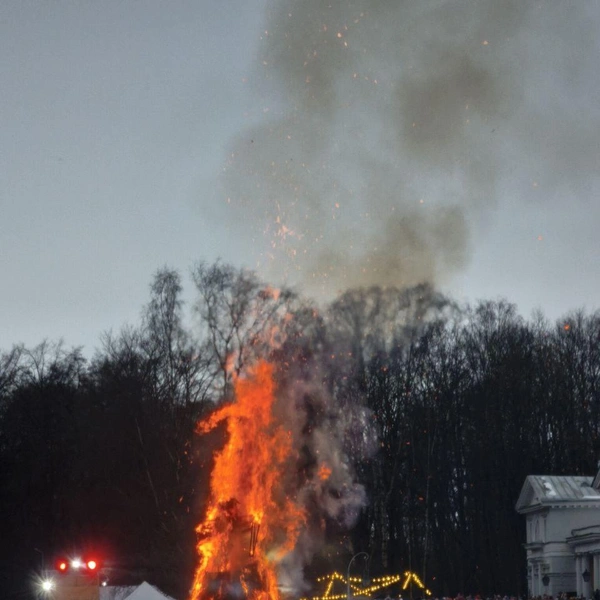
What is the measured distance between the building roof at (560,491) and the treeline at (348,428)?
9.13m

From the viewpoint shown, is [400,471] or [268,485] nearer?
[268,485]

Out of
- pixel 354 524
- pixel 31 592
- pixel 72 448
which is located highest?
pixel 72 448

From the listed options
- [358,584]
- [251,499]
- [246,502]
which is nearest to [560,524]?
[358,584]

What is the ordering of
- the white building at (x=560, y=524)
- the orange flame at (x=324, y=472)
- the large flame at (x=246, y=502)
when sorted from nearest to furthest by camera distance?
the large flame at (x=246, y=502)
the orange flame at (x=324, y=472)
the white building at (x=560, y=524)

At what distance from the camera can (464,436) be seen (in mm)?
75688

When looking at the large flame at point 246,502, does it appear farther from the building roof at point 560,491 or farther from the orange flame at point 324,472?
the building roof at point 560,491

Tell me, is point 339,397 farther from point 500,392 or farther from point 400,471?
point 500,392

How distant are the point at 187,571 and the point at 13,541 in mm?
17122

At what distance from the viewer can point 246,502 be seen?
38.8m

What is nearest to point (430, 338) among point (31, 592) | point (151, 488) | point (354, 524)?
point (354, 524)

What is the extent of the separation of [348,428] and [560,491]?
12.6 meters

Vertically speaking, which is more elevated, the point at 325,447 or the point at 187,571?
the point at 325,447

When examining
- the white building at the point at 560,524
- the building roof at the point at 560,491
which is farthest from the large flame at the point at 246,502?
the white building at the point at 560,524

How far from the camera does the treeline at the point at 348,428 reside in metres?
58.8
